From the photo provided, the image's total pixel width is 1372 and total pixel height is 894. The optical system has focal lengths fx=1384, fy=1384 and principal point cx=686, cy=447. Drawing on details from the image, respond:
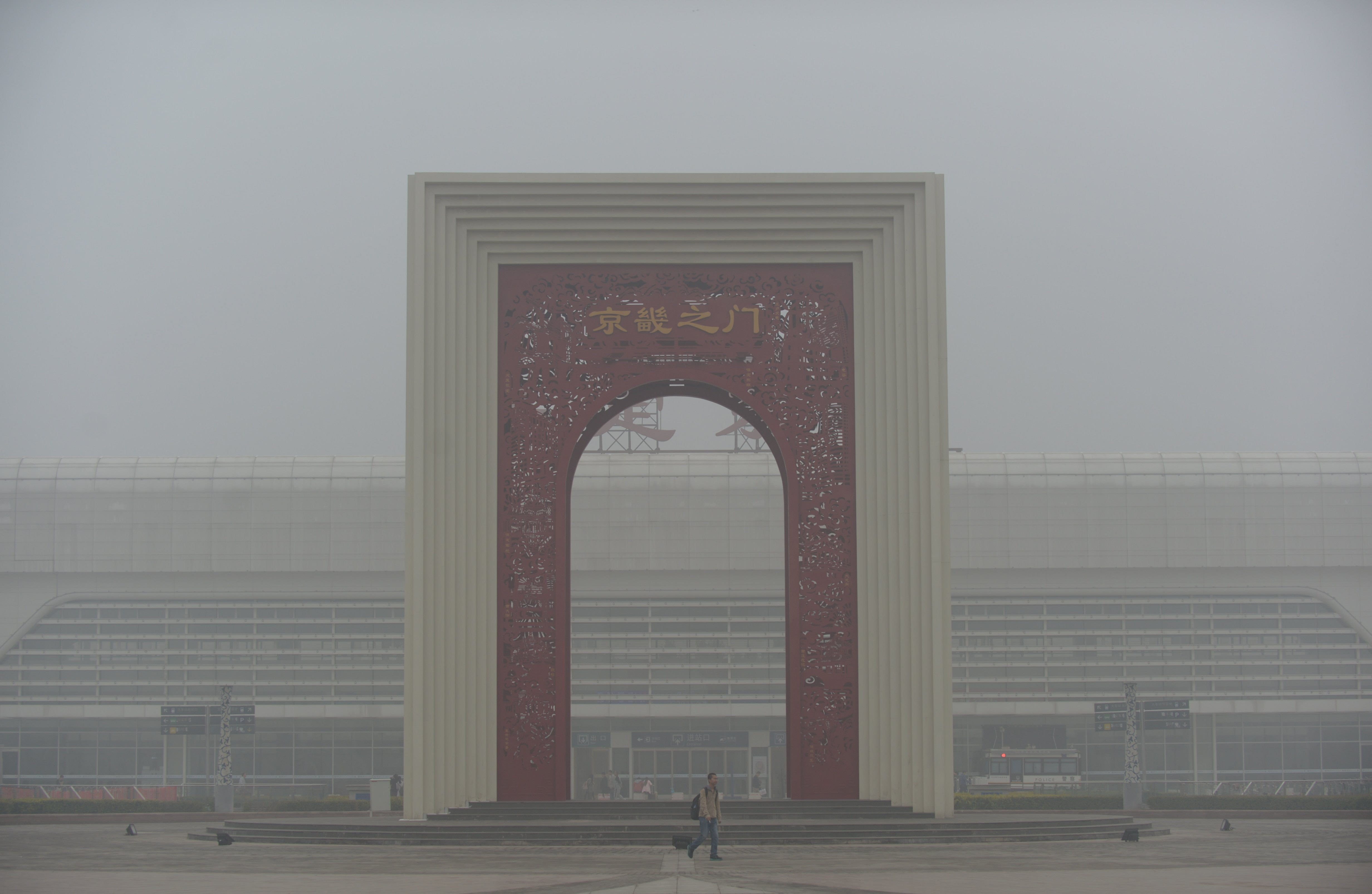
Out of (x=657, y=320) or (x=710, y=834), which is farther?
(x=657, y=320)

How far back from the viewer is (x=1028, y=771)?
39500 millimetres

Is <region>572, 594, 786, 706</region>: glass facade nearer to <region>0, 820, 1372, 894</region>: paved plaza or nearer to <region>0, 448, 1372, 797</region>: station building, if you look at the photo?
<region>0, 448, 1372, 797</region>: station building

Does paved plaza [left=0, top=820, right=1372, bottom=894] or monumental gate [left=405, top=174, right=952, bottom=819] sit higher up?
monumental gate [left=405, top=174, right=952, bottom=819]

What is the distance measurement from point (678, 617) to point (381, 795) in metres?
15.9

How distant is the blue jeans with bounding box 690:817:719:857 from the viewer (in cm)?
1293

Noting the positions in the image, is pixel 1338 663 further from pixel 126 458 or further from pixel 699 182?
pixel 126 458

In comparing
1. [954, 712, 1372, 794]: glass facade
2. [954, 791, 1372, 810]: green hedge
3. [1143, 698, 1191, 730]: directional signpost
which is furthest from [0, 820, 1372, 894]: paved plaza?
[954, 712, 1372, 794]: glass facade

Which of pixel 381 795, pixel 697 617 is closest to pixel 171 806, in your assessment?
pixel 381 795

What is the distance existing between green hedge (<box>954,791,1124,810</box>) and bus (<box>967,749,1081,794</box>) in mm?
8707

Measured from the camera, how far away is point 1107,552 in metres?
40.8

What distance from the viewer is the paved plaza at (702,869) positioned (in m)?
10.4

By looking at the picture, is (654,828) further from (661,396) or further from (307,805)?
(307,805)

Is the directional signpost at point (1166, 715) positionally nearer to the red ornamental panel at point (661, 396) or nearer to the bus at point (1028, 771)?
the bus at point (1028, 771)

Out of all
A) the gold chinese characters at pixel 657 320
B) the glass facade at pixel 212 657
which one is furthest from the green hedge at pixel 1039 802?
the glass facade at pixel 212 657
